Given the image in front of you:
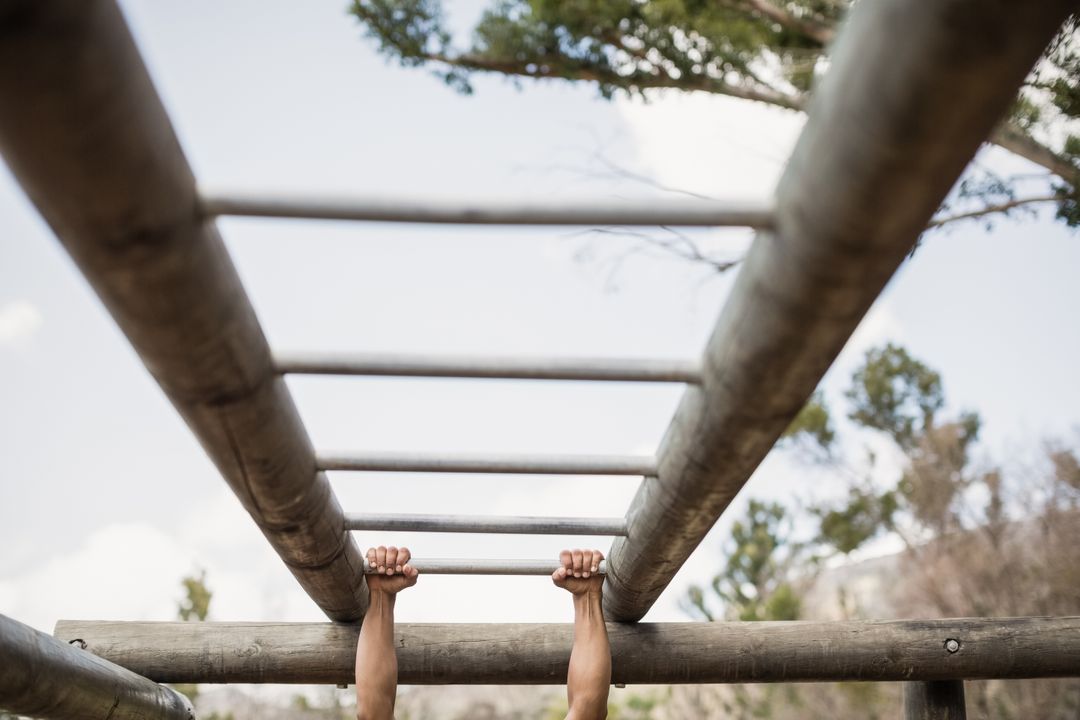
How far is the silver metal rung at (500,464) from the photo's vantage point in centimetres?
172

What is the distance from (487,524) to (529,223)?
3.37 ft

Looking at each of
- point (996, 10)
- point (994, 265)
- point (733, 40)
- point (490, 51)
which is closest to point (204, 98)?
point (490, 51)

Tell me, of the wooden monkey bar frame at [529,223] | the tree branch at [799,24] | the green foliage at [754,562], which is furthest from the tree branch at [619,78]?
the green foliage at [754,562]

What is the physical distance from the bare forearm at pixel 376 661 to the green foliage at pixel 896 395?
533 inches

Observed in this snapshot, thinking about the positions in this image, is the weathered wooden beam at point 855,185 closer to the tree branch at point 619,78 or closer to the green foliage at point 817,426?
the tree branch at point 619,78

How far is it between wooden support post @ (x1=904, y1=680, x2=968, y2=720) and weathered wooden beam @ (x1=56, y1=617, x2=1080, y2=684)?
17cm

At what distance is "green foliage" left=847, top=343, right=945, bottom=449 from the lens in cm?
1445

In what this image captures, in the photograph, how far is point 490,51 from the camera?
5914 mm

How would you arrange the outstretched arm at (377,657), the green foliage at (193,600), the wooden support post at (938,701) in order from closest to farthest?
the outstretched arm at (377,657) → the wooden support post at (938,701) → the green foliage at (193,600)

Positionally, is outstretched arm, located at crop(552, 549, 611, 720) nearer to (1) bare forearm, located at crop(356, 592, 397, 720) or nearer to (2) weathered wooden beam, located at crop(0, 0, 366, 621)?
(1) bare forearm, located at crop(356, 592, 397, 720)

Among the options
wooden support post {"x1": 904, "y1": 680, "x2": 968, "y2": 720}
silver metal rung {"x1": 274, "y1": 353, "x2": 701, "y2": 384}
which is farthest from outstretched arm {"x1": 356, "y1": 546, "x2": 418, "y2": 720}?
wooden support post {"x1": 904, "y1": 680, "x2": 968, "y2": 720}

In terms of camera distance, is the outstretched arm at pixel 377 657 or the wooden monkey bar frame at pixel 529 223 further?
the outstretched arm at pixel 377 657

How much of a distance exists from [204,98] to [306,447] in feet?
46.0

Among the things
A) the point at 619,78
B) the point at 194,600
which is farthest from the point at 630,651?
the point at 194,600
